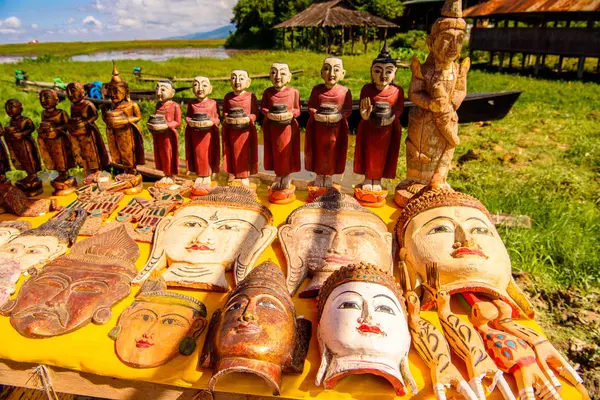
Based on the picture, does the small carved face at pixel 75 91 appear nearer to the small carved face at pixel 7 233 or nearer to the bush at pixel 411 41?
the small carved face at pixel 7 233

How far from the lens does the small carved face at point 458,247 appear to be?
2338mm

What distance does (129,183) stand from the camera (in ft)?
12.5

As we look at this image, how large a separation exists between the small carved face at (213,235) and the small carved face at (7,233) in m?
1.21

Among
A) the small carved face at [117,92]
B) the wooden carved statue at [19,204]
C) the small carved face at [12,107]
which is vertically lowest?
the wooden carved statue at [19,204]

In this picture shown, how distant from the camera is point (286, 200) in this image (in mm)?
3648

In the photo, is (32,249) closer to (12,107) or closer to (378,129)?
(12,107)

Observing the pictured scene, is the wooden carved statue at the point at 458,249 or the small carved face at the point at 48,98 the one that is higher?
the small carved face at the point at 48,98

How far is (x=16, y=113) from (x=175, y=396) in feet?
9.24

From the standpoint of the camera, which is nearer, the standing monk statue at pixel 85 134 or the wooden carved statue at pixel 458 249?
the wooden carved statue at pixel 458 249

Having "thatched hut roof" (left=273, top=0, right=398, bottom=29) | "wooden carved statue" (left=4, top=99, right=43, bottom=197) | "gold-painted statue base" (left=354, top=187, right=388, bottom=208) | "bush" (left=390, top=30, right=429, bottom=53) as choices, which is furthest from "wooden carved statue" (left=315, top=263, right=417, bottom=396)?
"bush" (left=390, top=30, right=429, bottom=53)

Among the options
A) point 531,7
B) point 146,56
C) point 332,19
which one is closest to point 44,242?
point 531,7

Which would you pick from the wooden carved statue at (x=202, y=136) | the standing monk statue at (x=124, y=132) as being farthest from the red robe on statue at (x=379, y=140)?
the standing monk statue at (x=124, y=132)

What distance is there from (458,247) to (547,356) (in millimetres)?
697

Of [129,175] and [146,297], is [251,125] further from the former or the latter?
[146,297]
